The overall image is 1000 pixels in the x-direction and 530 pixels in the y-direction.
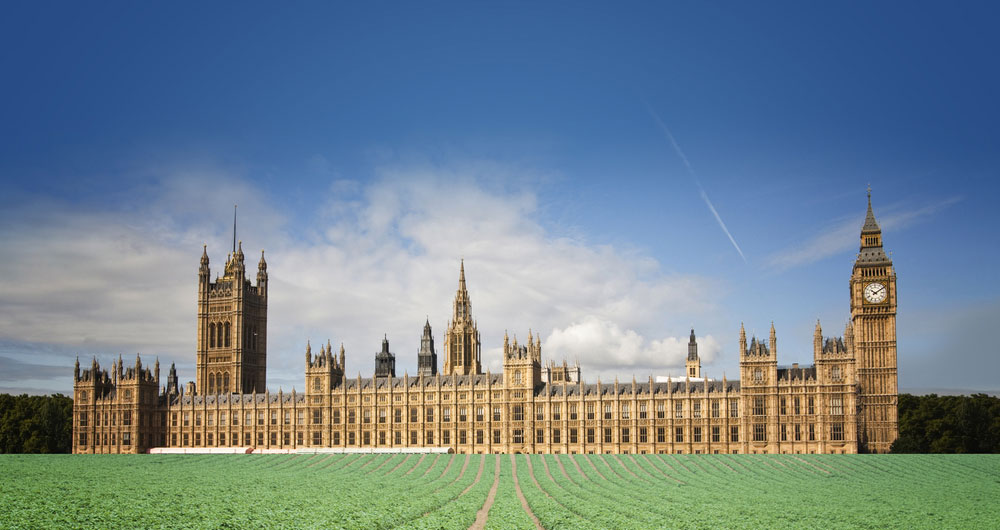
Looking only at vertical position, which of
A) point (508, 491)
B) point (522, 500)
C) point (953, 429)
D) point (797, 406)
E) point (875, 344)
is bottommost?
point (508, 491)

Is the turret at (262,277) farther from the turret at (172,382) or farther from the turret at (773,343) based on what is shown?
the turret at (773,343)

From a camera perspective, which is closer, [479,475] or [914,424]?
[479,475]

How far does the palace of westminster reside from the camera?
113 meters

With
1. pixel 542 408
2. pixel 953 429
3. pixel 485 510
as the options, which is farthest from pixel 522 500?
pixel 953 429

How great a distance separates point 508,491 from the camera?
70688 millimetres

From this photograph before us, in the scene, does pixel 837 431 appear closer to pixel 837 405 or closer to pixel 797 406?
pixel 837 405

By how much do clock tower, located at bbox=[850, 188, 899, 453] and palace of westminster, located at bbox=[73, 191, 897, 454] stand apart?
0.45 ft

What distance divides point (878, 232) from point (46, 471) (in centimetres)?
10154

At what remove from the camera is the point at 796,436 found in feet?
369

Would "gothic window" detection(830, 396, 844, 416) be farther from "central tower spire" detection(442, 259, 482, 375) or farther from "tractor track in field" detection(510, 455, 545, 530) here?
"central tower spire" detection(442, 259, 482, 375)

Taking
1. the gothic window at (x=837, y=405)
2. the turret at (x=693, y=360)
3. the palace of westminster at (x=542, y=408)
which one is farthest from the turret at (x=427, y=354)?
the gothic window at (x=837, y=405)

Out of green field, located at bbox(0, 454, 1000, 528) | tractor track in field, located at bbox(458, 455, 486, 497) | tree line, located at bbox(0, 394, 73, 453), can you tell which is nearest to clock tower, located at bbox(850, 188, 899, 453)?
green field, located at bbox(0, 454, 1000, 528)

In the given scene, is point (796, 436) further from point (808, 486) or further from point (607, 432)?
point (808, 486)

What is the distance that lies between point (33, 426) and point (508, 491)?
101167mm
